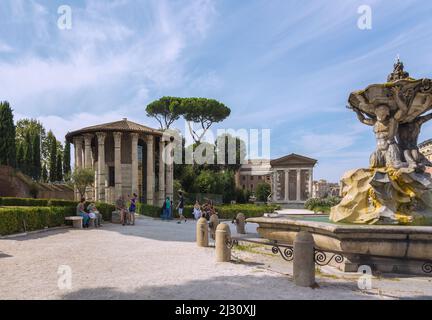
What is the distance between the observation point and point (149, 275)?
6582 mm

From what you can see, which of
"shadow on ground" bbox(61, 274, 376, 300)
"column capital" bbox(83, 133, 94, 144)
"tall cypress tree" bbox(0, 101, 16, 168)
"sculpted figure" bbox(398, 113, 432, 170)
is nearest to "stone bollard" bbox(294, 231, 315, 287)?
"shadow on ground" bbox(61, 274, 376, 300)

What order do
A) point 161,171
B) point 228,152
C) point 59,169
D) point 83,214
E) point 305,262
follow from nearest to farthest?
1. point 305,262
2. point 83,214
3. point 161,171
4. point 59,169
5. point 228,152

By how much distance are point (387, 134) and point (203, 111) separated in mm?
41926

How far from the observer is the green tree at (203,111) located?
49.8 m

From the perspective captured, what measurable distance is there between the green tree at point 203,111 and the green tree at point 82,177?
→ 69.5ft

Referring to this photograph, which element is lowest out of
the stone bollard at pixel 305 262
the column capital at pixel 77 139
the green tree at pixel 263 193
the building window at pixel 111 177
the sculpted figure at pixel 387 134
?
the green tree at pixel 263 193

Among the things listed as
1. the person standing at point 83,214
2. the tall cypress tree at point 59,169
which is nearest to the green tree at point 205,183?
the tall cypress tree at point 59,169

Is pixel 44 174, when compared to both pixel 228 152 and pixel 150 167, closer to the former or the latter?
pixel 150 167

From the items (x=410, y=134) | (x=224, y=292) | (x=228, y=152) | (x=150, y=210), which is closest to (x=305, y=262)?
(x=224, y=292)

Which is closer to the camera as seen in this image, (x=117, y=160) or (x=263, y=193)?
(x=117, y=160)

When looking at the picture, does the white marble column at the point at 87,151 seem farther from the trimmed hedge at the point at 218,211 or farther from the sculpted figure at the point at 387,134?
the sculpted figure at the point at 387,134

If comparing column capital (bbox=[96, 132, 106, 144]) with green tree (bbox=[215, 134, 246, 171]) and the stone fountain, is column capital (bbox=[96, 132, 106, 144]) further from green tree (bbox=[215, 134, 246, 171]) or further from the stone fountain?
the stone fountain
